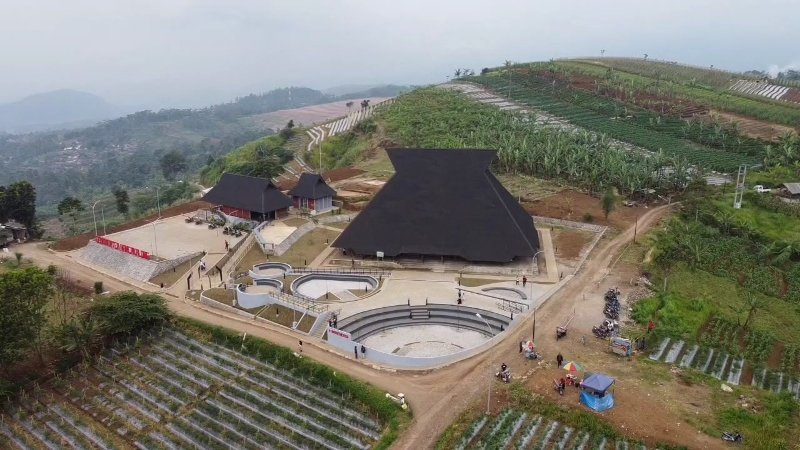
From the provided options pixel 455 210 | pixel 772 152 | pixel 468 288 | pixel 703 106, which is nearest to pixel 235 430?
pixel 468 288

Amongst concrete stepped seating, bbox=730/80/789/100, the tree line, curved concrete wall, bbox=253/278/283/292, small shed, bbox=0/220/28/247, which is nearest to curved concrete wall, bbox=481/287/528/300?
curved concrete wall, bbox=253/278/283/292

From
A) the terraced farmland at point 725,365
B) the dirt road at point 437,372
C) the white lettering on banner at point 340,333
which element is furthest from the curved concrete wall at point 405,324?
the terraced farmland at point 725,365

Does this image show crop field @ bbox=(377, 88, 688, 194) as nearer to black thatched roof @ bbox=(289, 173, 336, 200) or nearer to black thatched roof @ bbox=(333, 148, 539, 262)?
black thatched roof @ bbox=(333, 148, 539, 262)

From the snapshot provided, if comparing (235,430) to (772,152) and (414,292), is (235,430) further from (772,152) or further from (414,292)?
(772,152)

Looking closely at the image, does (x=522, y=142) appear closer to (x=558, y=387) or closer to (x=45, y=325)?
(x=558, y=387)

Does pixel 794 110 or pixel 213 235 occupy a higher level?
pixel 794 110

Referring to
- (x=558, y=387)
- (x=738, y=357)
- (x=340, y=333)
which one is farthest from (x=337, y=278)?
(x=738, y=357)
